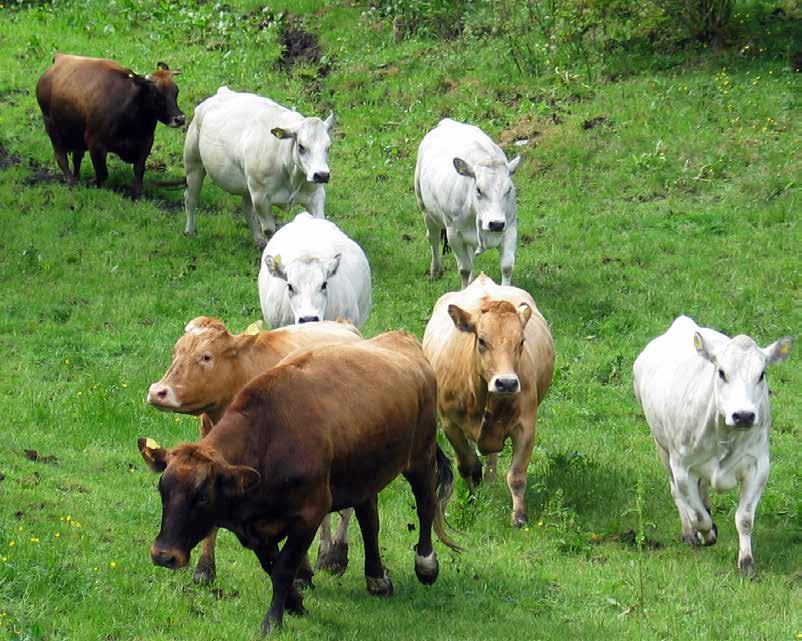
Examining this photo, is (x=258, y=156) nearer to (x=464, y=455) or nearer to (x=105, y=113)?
(x=105, y=113)

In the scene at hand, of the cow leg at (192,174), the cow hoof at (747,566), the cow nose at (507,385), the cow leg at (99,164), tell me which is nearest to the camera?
the cow hoof at (747,566)

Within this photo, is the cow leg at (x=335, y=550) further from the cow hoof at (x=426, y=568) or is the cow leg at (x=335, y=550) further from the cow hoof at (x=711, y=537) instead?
the cow hoof at (x=711, y=537)

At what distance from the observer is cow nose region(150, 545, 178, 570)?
726 cm

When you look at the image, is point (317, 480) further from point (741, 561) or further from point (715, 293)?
point (715, 293)

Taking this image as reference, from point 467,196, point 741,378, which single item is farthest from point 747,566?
point 467,196

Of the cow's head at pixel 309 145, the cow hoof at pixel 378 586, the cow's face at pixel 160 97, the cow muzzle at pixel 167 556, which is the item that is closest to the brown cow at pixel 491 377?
the cow hoof at pixel 378 586

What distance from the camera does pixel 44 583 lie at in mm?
8305

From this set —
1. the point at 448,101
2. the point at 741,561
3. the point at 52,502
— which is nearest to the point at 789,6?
the point at 448,101

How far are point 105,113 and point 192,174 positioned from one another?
1.52 meters

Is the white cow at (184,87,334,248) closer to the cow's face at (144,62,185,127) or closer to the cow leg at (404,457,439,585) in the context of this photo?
the cow's face at (144,62,185,127)

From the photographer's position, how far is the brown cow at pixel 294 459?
24.3 feet

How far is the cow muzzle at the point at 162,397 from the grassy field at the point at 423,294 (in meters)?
1.08

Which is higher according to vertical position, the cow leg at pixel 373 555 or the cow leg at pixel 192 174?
A: the cow leg at pixel 373 555

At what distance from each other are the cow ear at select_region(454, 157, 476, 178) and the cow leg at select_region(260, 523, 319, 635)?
889 cm
